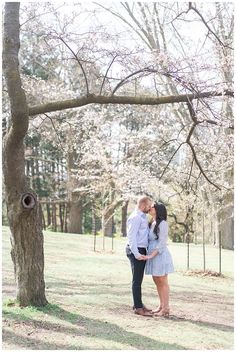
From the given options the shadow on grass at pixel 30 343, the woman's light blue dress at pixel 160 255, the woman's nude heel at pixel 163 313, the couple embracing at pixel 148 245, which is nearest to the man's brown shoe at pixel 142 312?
the woman's nude heel at pixel 163 313

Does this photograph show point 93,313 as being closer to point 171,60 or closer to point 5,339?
point 5,339

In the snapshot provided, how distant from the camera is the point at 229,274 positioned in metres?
12.0

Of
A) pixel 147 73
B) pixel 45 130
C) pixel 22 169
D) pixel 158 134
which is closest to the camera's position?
pixel 22 169

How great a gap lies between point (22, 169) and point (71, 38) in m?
2.06

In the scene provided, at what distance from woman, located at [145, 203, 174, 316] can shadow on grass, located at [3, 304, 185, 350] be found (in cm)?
79

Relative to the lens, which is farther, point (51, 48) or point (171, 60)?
point (51, 48)

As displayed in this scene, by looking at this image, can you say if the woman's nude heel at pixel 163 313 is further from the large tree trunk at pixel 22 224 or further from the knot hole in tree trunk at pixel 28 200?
the knot hole in tree trunk at pixel 28 200

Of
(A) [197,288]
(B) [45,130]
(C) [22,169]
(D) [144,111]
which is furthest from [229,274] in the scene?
(D) [144,111]

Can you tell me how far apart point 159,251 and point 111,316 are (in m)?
0.93

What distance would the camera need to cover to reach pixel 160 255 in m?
5.78

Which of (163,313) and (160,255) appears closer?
(160,255)

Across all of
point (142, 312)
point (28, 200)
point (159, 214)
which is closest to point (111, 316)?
point (142, 312)

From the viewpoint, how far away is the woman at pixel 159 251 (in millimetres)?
5711

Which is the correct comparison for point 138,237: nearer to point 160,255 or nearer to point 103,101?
point 160,255
